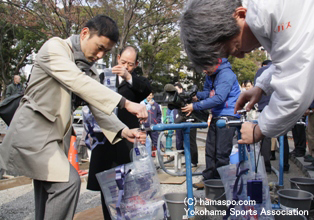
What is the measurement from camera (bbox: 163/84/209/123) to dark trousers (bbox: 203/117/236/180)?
31 cm

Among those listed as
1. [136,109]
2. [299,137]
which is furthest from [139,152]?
[299,137]

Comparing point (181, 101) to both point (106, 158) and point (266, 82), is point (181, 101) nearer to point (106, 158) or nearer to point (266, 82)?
point (106, 158)

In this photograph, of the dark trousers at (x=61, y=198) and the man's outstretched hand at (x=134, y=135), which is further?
the man's outstretched hand at (x=134, y=135)

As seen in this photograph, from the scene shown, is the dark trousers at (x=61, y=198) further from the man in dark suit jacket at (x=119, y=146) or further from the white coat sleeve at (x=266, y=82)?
the white coat sleeve at (x=266, y=82)

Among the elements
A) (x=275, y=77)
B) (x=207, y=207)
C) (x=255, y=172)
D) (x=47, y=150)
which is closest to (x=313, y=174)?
(x=207, y=207)

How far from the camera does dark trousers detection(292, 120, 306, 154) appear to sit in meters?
6.17

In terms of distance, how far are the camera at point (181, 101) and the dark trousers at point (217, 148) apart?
1.01ft

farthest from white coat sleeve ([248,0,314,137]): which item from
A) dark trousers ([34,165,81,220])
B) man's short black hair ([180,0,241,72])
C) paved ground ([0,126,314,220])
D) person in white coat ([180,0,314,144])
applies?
paved ground ([0,126,314,220])

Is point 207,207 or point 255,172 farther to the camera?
point 207,207

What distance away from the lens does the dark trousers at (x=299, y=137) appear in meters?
6.17

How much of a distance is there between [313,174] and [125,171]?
3446mm

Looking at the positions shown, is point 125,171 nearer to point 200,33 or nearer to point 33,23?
point 200,33

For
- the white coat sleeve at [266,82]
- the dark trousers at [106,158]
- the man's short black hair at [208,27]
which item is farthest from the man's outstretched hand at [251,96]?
the dark trousers at [106,158]

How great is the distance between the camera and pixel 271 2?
4.06ft
